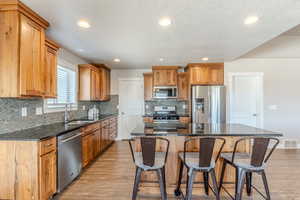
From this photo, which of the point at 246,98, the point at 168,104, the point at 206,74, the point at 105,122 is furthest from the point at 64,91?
the point at 246,98

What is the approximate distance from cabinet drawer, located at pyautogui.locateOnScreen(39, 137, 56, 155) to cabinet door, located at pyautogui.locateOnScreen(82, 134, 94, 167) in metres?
1.04

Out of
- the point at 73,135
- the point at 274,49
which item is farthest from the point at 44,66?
the point at 274,49

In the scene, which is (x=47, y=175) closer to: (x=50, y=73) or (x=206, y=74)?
(x=50, y=73)

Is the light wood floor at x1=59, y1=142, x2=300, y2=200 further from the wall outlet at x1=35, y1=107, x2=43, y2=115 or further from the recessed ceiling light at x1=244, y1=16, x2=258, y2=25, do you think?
the recessed ceiling light at x1=244, y1=16, x2=258, y2=25

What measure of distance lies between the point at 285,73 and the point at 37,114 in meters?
6.15

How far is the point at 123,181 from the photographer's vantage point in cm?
307

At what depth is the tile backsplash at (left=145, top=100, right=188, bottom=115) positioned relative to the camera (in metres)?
6.19

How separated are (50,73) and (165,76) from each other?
357 cm

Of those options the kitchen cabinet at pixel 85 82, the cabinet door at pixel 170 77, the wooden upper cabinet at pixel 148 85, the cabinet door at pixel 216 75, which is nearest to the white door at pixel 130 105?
the wooden upper cabinet at pixel 148 85

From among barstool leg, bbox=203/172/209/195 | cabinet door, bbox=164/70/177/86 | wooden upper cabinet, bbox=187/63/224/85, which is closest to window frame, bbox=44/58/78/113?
cabinet door, bbox=164/70/177/86

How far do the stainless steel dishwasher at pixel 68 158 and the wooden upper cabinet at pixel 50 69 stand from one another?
738 mm

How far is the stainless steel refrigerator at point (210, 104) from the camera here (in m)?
5.02

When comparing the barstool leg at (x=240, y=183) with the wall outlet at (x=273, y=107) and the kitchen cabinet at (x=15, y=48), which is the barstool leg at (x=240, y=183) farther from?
the wall outlet at (x=273, y=107)

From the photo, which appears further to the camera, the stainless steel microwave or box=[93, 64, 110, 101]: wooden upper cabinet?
the stainless steel microwave
